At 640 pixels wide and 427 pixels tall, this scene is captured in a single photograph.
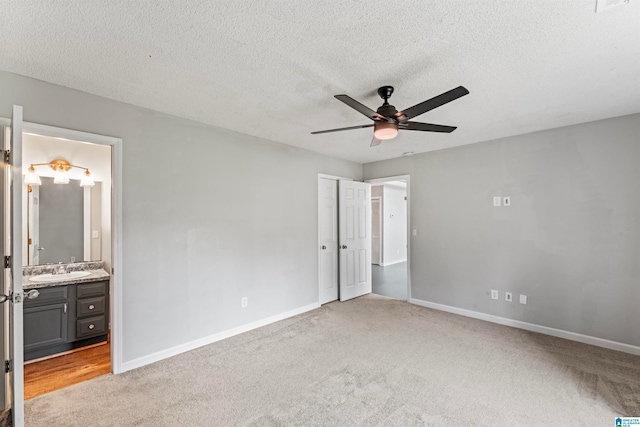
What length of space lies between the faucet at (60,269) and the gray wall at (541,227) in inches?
187

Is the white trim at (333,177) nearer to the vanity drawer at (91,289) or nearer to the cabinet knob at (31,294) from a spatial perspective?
the vanity drawer at (91,289)

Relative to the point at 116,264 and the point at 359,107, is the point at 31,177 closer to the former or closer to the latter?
the point at 116,264

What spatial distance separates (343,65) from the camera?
2.00 m

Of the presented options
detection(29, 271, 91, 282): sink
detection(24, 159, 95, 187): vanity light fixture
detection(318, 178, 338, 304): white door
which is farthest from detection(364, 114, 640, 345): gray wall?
detection(24, 159, 95, 187): vanity light fixture

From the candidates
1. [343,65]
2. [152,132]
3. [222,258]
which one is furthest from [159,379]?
[343,65]

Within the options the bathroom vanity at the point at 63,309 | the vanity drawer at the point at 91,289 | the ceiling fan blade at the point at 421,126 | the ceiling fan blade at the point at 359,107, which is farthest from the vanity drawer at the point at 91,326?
the ceiling fan blade at the point at 421,126

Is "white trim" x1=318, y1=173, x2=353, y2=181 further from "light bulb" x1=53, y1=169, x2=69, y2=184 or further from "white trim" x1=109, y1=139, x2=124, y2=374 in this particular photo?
"light bulb" x1=53, y1=169, x2=69, y2=184

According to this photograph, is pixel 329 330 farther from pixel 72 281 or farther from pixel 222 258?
pixel 72 281

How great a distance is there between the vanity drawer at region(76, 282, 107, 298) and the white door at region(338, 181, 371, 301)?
327 centimetres

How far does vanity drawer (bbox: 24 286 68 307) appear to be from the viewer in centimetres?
285

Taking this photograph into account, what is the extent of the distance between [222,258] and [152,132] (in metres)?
1.52

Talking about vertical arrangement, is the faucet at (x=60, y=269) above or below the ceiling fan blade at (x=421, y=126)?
below

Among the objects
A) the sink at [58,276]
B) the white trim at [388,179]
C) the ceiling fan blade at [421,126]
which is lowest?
the sink at [58,276]

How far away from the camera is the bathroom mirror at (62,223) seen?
10.8ft
